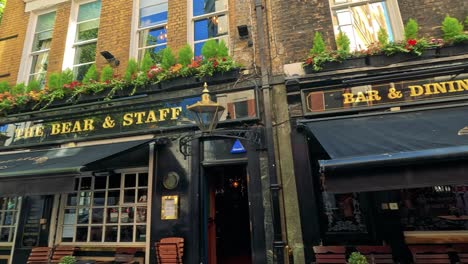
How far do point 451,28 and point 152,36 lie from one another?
659 cm

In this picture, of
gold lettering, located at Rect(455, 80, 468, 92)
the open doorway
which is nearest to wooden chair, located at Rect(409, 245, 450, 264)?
gold lettering, located at Rect(455, 80, 468, 92)

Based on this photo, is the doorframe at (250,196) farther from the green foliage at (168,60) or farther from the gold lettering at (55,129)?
the gold lettering at (55,129)

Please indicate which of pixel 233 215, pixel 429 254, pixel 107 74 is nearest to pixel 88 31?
pixel 107 74

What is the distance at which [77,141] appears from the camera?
275 inches

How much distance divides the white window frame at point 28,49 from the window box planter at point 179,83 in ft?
15.0

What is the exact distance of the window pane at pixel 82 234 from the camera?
22.0ft

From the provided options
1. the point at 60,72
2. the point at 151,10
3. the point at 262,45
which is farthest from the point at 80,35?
the point at 262,45

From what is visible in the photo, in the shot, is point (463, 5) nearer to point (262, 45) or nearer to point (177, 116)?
point (262, 45)

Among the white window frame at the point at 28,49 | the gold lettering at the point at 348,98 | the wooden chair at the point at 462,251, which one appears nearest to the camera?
the wooden chair at the point at 462,251

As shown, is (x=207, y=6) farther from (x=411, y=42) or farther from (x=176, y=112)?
(x=411, y=42)

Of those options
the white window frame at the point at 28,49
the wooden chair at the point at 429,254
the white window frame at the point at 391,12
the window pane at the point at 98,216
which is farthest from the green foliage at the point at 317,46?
the white window frame at the point at 28,49

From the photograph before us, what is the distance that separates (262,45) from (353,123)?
2.49m

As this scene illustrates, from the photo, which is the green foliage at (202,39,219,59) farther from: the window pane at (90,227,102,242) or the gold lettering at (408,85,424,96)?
the window pane at (90,227,102,242)

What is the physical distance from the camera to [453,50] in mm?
5527
